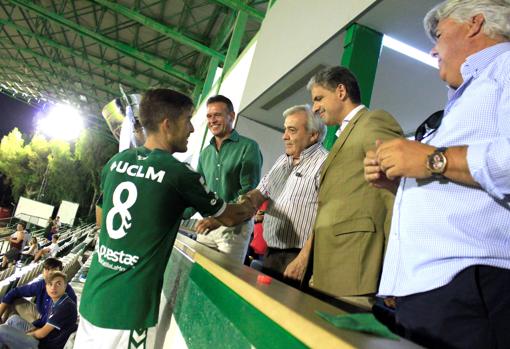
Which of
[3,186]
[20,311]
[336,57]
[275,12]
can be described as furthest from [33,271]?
[3,186]

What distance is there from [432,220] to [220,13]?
12345 mm

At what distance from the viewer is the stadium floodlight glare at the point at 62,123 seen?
119ft

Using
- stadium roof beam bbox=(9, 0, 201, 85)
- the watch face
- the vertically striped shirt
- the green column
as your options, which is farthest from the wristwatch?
stadium roof beam bbox=(9, 0, 201, 85)

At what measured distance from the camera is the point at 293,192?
236cm

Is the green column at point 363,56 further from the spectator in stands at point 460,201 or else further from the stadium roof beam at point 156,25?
the stadium roof beam at point 156,25

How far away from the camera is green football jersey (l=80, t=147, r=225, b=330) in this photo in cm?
170

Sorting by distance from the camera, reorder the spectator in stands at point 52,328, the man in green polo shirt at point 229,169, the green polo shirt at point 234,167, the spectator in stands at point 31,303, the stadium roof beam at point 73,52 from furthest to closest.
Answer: the stadium roof beam at point 73,52, the spectator in stands at point 31,303, the spectator in stands at point 52,328, the green polo shirt at point 234,167, the man in green polo shirt at point 229,169

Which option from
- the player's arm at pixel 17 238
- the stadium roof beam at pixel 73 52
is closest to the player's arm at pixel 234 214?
the player's arm at pixel 17 238

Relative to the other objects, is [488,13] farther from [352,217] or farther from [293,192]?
[293,192]

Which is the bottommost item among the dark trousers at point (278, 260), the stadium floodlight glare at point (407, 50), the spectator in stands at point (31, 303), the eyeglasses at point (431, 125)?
the spectator in stands at point (31, 303)

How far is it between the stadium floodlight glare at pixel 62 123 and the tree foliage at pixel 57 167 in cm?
82

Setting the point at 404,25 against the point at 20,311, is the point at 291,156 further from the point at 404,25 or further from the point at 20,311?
the point at 20,311

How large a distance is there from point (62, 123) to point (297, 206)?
40142 millimetres

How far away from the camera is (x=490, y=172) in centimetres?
88
